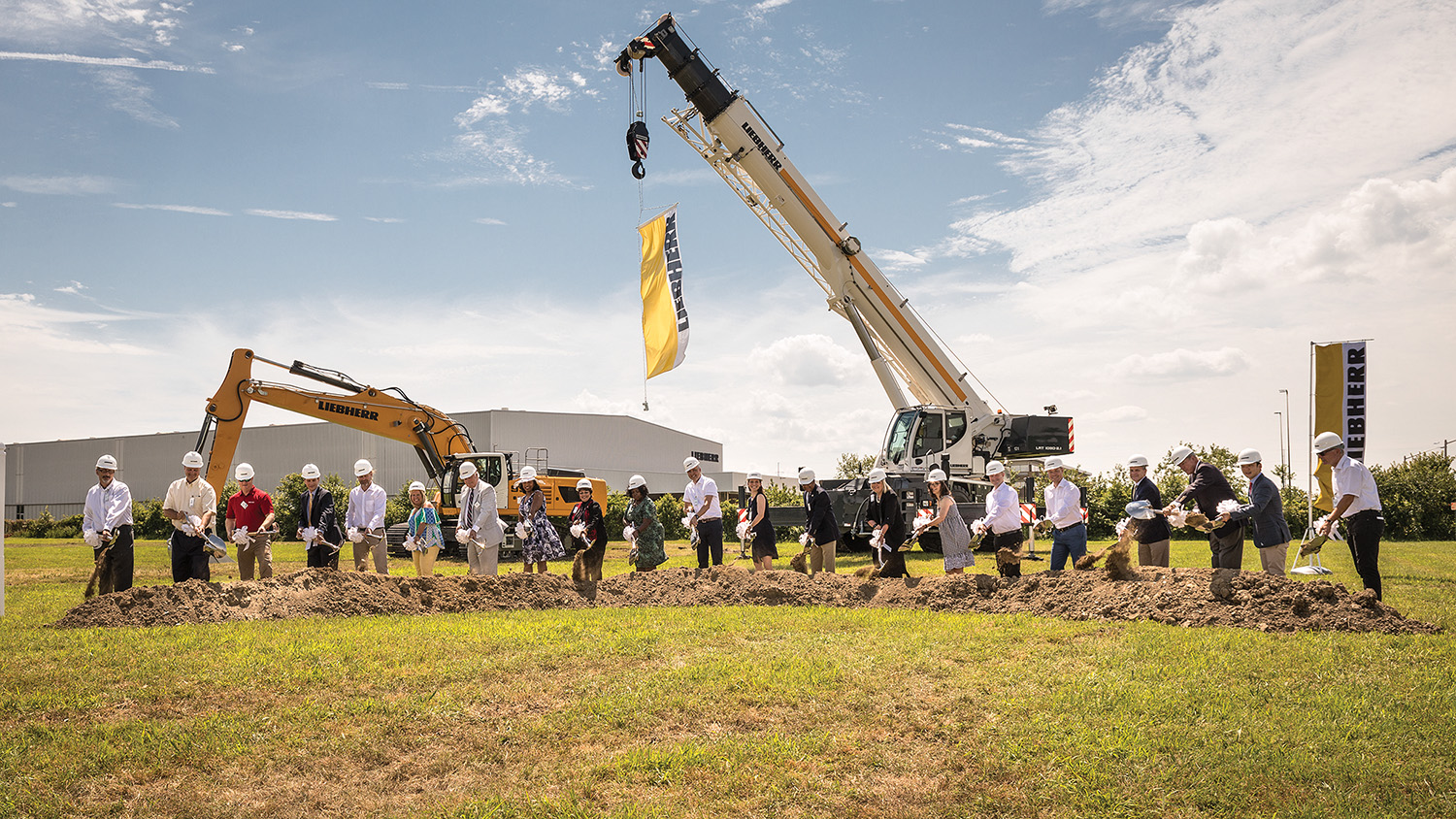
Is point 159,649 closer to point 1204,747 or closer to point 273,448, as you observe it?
point 1204,747

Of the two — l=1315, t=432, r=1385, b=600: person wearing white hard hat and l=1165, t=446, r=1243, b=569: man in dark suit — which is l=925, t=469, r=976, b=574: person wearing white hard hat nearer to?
l=1165, t=446, r=1243, b=569: man in dark suit

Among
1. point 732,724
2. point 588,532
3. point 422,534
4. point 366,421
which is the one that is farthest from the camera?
point 366,421

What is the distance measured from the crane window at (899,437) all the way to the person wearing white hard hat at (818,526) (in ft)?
24.6

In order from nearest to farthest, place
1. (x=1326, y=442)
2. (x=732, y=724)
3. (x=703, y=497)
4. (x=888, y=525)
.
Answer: (x=732, y=724)
(x=1326, y=442)
(x=888, y=525)
(x=703, y=497)

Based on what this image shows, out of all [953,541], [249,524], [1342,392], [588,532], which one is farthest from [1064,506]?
[249,524]

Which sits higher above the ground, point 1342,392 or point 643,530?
point 1342,392

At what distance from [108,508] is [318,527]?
2425mm

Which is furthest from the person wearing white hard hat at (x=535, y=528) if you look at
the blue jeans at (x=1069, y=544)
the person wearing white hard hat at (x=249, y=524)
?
the blue jeans at (x=1069, y=544)

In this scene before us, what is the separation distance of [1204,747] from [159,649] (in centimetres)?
745

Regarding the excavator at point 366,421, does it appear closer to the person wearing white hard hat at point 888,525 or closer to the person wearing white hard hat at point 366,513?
the person wearing white hard hat at point 366,513

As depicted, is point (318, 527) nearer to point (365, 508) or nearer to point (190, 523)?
point (365, 508)

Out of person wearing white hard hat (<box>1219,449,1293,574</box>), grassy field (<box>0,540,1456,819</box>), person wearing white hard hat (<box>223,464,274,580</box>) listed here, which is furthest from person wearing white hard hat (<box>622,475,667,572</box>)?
person wearing white hard hat (<box>1219,449,1293,574</box>)

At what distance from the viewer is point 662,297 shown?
15.9 m

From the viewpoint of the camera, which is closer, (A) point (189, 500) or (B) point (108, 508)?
(B) point (108, 508)
